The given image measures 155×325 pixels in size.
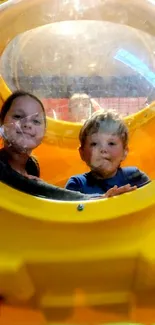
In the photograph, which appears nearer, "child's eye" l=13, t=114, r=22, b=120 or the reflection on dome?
"child's eye" l=13, t=114, r=22, b=120

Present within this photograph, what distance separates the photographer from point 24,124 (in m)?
1.04

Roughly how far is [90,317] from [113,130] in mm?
293

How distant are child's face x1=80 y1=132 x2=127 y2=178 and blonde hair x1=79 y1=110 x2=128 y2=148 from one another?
0.01 m

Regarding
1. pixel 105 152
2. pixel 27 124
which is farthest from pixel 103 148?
pixel 27 124

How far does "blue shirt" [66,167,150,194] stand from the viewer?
3.43 feet

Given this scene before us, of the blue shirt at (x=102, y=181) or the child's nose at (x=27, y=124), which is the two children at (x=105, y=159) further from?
the child's nose at (x=27, y=124)

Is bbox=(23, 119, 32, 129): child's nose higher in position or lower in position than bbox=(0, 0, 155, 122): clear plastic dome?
lower

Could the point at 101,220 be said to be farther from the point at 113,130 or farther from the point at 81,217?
the point at 113,130

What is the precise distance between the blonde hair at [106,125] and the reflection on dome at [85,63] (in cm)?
9

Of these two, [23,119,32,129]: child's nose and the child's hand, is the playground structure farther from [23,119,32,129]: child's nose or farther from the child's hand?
[23,119,32,129]: child's nose

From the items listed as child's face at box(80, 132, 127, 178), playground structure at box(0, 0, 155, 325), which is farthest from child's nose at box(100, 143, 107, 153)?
playground structure at box(0, 0, 155, 325)

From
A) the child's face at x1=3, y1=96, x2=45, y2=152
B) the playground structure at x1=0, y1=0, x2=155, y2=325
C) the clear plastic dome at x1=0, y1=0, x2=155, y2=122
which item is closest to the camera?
the playground structure at x1=0, y1=0, x2=155, y2=325

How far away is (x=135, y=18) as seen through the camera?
112 cm

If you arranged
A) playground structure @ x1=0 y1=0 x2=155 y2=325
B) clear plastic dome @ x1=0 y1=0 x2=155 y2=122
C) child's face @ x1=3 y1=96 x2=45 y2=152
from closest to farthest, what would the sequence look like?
playground structure @ x1=0 y1=0 x2=155 y2=325, child's face @ x1=3 y1=96 x2=45 y2=152, clear plastic dome @ x1=0 y1=0 x2=155 y2=122
